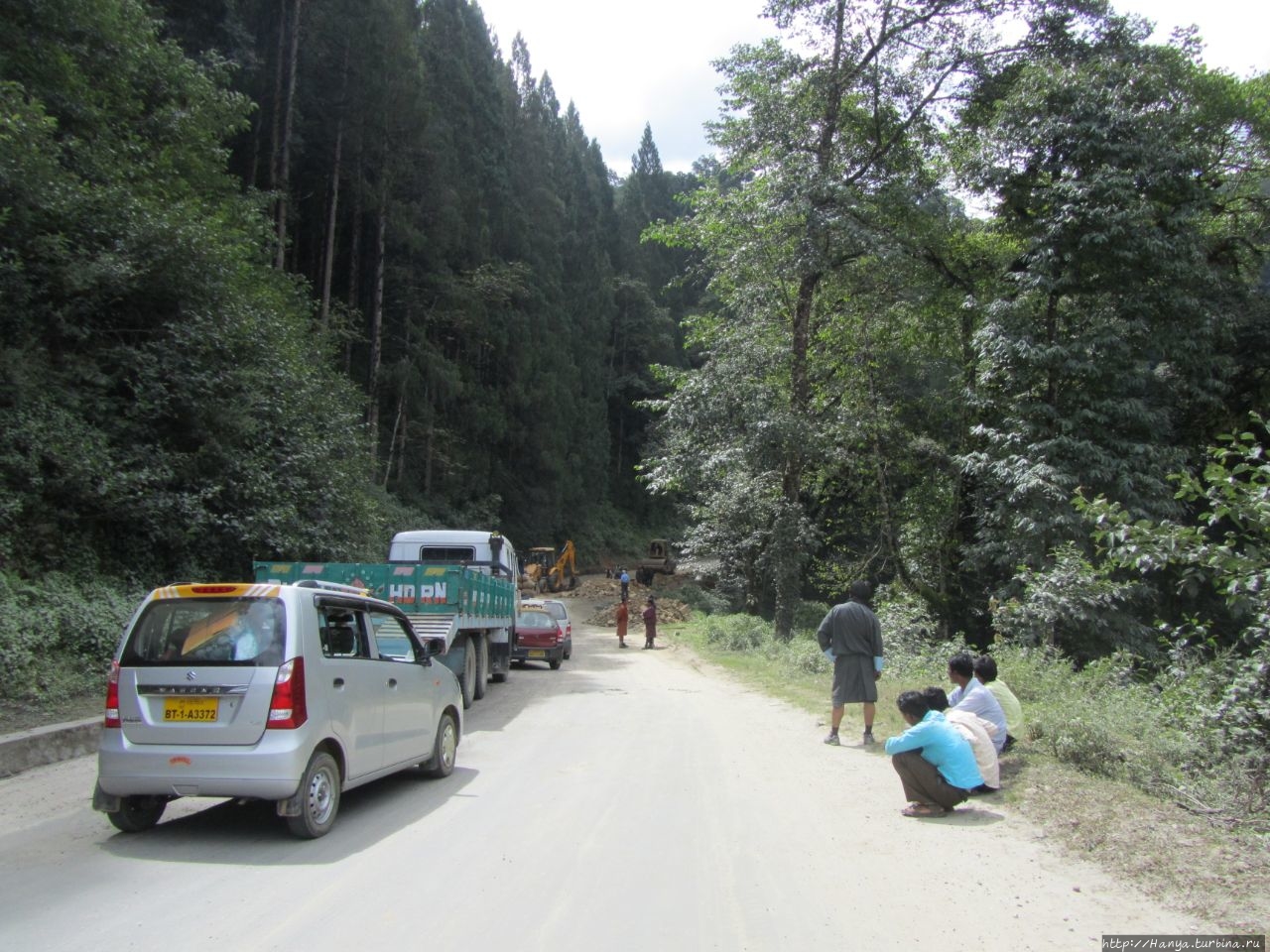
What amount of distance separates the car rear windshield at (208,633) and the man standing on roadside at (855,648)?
566 centimetres

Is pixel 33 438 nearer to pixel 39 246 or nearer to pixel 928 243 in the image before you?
pixel 39 246

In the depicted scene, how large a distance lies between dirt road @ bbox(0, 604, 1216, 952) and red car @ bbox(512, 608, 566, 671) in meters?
11.9

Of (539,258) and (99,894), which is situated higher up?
(539,258)

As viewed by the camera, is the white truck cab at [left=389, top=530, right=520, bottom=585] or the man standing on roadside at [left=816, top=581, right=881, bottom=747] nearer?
the man standing on roadside at [left=816, top=581, right=881, bottom=747]

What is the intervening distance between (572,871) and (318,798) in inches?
77.0

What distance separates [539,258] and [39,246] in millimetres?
37749

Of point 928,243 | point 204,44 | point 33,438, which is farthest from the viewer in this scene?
point 204,44

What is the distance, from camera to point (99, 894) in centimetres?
474

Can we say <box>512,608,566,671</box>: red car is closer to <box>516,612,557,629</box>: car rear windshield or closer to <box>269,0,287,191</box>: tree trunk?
<box>516,612,557,629</box>: car rear windshield

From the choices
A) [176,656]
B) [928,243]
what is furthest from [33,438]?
[928,243]

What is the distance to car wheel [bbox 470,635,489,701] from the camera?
1401 centimetres

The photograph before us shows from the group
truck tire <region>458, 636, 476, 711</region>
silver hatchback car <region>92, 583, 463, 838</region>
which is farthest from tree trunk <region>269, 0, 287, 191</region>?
silver hatchback car <region>92, 583, 463, 838</region>

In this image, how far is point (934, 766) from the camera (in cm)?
662

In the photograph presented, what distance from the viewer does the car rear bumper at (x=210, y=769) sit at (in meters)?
5.53
